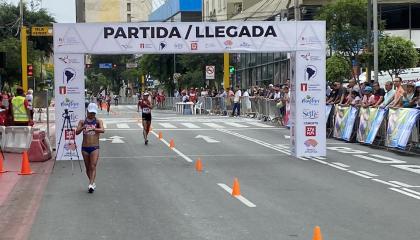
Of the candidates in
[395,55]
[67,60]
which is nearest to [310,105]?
[67,60]

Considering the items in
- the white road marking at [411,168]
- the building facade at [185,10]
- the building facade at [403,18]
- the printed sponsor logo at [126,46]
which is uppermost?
the building facade at [185,10]

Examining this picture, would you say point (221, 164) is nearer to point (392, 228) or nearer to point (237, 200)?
point (237, 200)

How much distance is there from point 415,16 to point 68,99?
1515 inches

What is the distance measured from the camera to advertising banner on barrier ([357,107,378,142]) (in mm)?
20625

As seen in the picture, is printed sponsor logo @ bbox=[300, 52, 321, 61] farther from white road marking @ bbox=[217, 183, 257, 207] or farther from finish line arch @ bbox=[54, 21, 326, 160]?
white road marking @ bbox=[217, 183, 257, 207]

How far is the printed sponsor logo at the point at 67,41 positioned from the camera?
17297 millimetres

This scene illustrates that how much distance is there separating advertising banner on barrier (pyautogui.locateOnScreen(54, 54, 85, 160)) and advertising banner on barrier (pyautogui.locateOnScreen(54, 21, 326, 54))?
1.16 ft

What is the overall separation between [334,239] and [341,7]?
3063 centimetres

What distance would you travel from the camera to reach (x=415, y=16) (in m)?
50.1

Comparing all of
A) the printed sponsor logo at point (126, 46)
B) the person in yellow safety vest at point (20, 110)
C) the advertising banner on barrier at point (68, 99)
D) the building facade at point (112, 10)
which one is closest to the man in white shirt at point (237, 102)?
the person in yellow safety vest at point (20, 110)

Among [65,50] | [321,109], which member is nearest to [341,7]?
[321,109]

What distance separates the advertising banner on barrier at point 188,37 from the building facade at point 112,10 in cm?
14251

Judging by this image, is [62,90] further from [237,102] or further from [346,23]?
[346,23]

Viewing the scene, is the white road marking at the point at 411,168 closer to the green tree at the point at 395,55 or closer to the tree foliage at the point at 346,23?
the tree foliage at the point at 346,23
